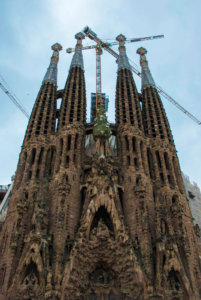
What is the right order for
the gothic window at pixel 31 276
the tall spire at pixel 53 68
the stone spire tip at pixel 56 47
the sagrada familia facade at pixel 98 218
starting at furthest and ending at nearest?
the stone spire tip at pixel 56 47, the tall spire at pixel 53 68, the sagrada familia facade at pixel 98 218, the gothic window at pixel 31 276

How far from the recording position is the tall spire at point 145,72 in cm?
4128

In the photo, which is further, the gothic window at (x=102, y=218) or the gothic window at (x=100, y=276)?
the gothic window at (x=102, y=218)

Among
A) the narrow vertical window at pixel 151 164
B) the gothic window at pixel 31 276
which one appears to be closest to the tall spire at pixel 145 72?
the narrow vertical window at pixel 151 164

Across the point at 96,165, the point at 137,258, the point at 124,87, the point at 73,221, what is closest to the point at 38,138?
the point at 96,165

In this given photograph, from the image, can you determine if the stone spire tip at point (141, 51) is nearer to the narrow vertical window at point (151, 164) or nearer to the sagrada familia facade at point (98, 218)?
the sagrada familia facade at point (98, 218)

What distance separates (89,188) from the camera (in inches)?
1029

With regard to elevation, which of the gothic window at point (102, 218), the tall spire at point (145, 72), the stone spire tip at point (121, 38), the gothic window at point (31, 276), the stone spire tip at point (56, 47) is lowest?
the gothic window at point (31, 276)

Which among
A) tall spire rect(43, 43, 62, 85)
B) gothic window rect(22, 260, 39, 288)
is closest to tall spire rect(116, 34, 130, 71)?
tall spire rect(43, 43, 62, 85)

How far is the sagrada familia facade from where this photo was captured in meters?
21.8

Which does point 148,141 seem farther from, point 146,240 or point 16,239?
point 16,239

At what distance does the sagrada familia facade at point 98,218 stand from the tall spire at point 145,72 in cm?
689

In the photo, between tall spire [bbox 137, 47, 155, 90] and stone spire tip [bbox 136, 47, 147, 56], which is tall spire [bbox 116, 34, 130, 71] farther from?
stone spire tip [bbox 136, 47, 147, 56]

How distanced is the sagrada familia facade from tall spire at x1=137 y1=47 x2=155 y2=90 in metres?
6.89

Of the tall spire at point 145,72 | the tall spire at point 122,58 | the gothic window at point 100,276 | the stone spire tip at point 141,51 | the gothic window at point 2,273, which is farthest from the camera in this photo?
the stone spire tip at point 141,51
